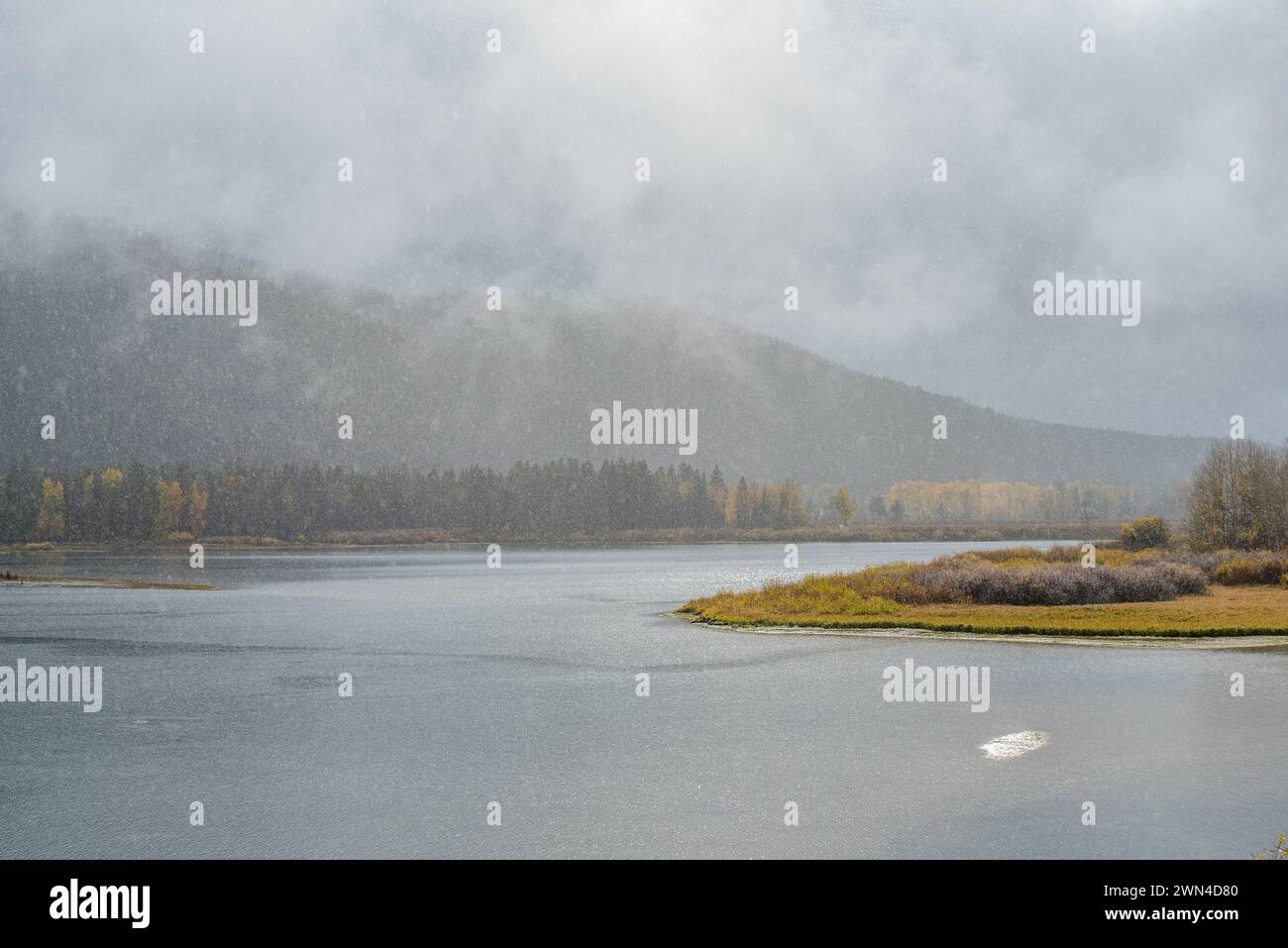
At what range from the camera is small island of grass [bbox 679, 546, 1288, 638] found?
39.7 m

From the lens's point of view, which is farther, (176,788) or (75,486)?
(75,486)

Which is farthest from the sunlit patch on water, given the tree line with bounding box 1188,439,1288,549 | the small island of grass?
the tree line with bounding box 1188,439,1288,549

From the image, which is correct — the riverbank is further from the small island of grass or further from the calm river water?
the calm river water

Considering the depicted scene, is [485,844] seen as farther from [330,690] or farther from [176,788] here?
[330,690]

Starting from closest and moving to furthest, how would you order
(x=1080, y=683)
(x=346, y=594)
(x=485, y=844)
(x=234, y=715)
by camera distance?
(x=485, y=844) → (x=234, y=715) → (x=1080, y=683) → (x=346, y=594)

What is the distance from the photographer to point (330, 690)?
28.0m

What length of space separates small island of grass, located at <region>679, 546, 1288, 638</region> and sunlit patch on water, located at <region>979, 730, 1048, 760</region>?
62.4ft

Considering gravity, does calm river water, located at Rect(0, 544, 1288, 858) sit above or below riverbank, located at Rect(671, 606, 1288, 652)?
above

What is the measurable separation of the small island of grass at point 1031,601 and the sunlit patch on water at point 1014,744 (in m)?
19.0

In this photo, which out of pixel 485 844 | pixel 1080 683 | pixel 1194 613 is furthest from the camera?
pixel 1194 613

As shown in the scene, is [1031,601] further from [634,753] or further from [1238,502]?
[1238,502]

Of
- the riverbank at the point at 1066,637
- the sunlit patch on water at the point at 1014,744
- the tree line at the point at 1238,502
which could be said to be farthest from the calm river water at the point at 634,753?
the tree line at the point at 1238,502
